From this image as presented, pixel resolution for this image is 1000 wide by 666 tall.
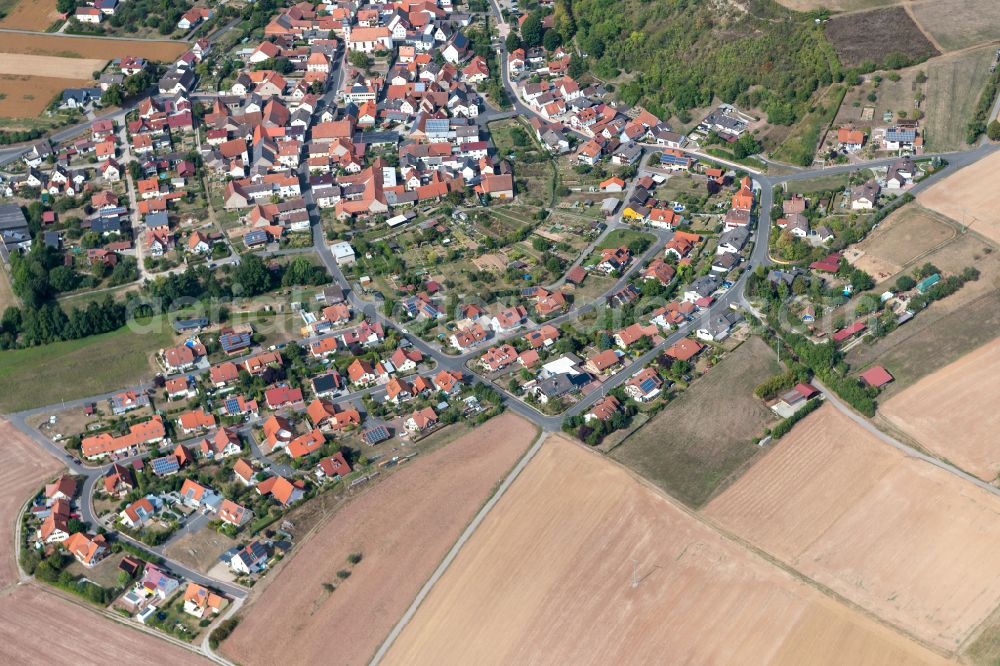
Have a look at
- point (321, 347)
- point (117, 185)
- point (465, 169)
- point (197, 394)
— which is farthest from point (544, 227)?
point (117, 185)

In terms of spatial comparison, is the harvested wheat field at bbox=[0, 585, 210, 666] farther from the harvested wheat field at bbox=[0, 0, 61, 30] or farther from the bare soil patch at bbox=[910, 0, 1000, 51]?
the harvested wheat field at bbox=[0, 0, 61, 30]

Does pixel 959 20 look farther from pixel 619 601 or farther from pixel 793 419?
pixel 619 601

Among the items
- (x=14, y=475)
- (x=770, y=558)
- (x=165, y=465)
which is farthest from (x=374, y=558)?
(x=14, y=475)

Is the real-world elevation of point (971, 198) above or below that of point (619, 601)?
above

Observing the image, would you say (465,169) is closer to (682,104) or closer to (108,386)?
(682,104)

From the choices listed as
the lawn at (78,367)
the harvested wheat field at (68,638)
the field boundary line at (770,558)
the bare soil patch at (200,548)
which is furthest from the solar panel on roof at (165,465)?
the field boundary line at (770,558)

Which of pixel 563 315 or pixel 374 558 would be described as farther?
pixel 563 315
